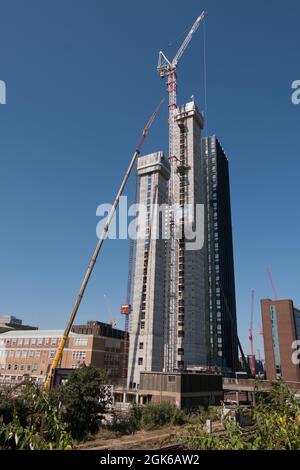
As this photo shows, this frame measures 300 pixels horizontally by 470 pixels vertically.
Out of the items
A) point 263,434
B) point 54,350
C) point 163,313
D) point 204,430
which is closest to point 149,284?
point 163,313

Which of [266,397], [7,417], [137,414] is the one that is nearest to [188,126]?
[137,414]

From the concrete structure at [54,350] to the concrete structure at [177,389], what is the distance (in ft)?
109

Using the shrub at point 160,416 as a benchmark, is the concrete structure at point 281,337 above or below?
above

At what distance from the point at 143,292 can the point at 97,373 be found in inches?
3158

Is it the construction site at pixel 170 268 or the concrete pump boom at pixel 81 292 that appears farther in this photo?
the construction site at pixel 170 268

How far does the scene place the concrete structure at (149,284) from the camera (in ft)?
404

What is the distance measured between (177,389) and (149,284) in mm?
61756

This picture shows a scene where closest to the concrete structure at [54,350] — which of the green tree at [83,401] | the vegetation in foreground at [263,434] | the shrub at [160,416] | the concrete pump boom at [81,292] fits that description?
the concrete pump boom at [81,292]

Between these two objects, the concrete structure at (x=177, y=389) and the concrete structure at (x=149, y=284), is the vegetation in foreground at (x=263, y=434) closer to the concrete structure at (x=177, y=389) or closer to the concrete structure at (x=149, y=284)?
the concrete structure at (x=177, y=389)

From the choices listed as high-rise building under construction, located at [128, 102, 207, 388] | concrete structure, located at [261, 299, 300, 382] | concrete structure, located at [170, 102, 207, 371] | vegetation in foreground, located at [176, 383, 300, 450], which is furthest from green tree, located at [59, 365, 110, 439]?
concrete structure, located at [261, 299, 300, 382]

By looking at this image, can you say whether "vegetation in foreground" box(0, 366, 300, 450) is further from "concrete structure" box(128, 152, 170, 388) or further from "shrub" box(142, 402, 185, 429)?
"concrete structure" box(128, 152, 170, 388)

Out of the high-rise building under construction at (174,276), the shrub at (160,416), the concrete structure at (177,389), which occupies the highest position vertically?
the high-rise building under construction at (174,276)
